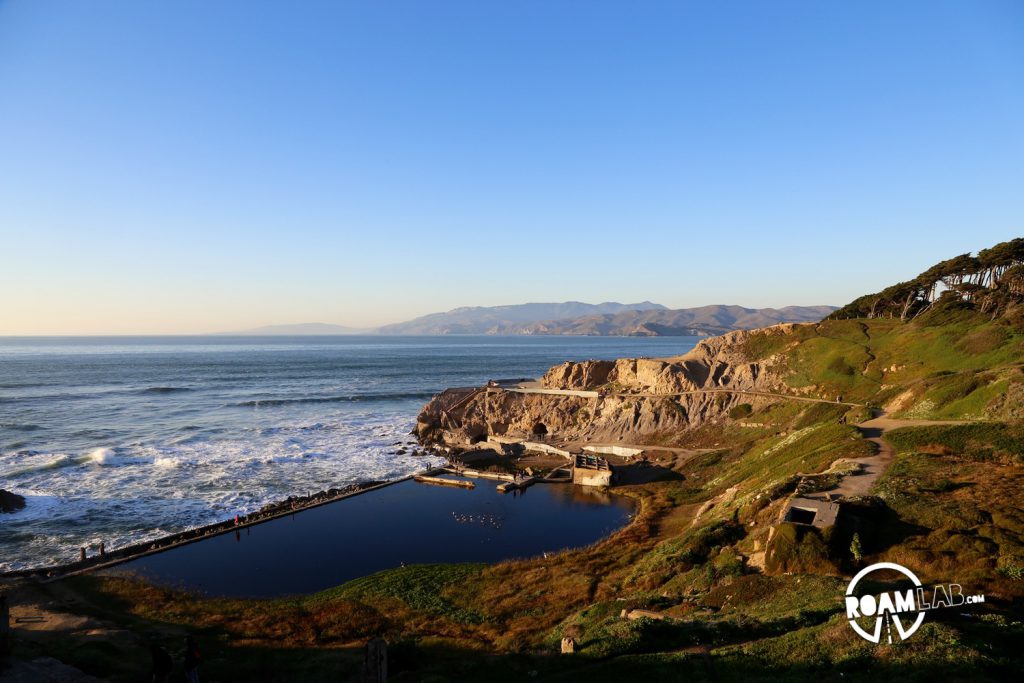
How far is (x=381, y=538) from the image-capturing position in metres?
40.2

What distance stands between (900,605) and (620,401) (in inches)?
2182

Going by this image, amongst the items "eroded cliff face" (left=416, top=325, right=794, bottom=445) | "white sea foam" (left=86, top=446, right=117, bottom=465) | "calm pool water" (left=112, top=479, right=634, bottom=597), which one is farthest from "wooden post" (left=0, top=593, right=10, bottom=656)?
"eroded cliff face" (left=416, top=325, right=794, bottom=445)

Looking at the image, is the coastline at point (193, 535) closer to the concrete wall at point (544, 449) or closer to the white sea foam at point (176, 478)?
the white sea foam at point (176, 478)

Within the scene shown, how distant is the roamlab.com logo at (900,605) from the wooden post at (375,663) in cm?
1225

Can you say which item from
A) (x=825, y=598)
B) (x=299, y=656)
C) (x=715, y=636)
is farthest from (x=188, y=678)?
(x=825, y=598)

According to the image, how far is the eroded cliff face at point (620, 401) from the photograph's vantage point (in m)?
64.4

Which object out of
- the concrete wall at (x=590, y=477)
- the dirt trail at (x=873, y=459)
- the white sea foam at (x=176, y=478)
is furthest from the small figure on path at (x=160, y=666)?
the concrete wall at (x=590, y=477)

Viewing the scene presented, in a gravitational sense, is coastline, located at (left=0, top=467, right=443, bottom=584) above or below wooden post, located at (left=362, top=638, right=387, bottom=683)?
below

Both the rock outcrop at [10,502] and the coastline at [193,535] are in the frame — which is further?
the rock outcrop at [10,502]

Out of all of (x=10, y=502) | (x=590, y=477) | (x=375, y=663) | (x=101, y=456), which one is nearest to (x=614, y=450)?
(x=590, y=477)

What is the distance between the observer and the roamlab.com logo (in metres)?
14.1

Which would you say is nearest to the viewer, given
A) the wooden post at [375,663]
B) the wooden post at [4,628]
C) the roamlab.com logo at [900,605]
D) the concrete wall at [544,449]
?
the wooden post at [375,663]

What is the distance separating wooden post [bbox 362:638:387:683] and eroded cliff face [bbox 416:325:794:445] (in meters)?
52.8

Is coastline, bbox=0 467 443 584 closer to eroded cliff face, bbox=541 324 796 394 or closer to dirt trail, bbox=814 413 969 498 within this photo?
eroded cliff face, bbox=541 324 796 394
